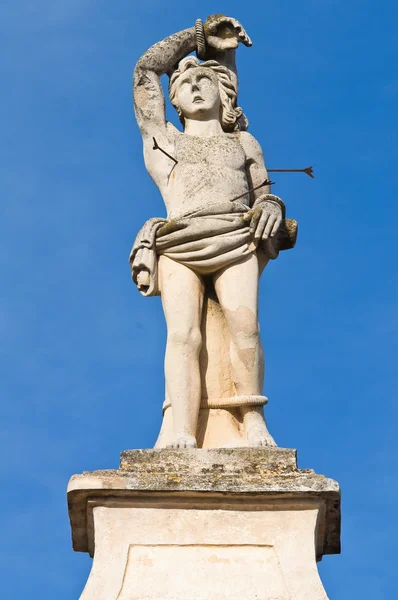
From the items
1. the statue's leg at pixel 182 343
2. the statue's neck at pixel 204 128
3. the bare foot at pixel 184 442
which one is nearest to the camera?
the bare foot at pixel 184 442

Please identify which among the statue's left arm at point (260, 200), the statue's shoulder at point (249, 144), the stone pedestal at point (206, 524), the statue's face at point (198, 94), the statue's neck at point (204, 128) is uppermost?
Answer: the statue's face at point (198, 94)

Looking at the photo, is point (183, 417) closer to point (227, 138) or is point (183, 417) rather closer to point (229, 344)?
point (229, 344)

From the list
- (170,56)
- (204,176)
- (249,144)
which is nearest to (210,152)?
(204,176)

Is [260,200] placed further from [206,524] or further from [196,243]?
[206,524]

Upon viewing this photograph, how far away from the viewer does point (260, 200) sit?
13.0 m

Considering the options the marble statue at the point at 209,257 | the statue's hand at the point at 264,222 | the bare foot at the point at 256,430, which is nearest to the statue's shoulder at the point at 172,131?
the marble statue at the point at 209,257

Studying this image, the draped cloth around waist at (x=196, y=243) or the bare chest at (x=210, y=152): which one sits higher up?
the bare chest at (x=210, y=152)

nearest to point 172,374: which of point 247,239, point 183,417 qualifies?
point 183,417

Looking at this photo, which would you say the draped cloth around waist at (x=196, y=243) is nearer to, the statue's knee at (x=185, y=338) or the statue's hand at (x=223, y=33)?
the statue's knee at (x=185, y=338)

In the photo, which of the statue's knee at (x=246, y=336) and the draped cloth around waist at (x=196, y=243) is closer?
the statue's knee at (x=246, y=336)

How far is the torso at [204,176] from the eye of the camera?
12945 mm

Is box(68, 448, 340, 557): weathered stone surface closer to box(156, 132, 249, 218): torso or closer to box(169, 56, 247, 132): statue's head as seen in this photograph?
box(156, 132, 249, 218): torso

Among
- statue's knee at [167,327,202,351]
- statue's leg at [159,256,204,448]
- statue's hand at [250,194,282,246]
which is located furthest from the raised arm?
statue's knee at [167,327,202,351]

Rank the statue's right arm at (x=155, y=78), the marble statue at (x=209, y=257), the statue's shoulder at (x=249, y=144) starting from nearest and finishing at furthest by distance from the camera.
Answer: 1. the marble statue at (x=209, y=257)
2. the statue's shoulder at (x=249, y=144)
3. the statue's right arm at (x=155, y=78)
